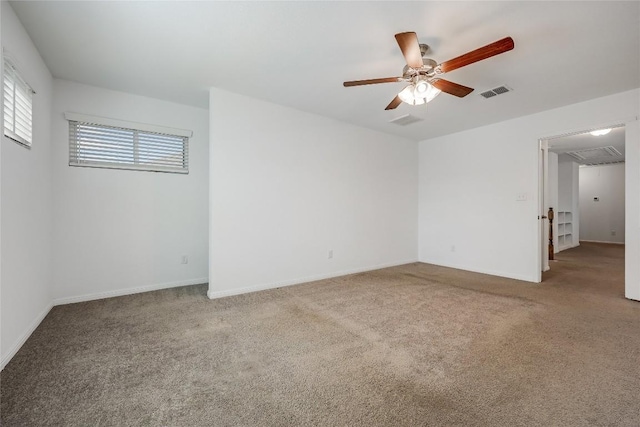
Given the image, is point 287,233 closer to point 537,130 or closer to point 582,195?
point 537,130

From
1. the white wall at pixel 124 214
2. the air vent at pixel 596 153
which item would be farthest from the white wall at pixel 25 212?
the air vent at pixel 596 153

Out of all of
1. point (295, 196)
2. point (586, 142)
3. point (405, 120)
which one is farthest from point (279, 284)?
point (586, 142)

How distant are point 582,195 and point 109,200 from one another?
42.5 ft

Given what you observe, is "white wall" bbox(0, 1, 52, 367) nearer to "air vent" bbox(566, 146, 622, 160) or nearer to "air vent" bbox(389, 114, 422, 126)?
"air vent" bbox(389, 114, 422, 126)

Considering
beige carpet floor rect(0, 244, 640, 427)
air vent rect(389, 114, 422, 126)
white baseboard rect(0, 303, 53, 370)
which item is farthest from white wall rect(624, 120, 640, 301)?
white baseboard rect(0, 303, 53, 370)

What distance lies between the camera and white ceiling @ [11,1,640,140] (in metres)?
1.99

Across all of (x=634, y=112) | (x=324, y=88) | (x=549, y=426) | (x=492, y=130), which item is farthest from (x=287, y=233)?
(x=634, y=112)

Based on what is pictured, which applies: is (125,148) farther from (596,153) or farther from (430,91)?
(596,153)

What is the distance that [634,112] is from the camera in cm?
324

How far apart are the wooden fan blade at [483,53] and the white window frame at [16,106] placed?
328cm

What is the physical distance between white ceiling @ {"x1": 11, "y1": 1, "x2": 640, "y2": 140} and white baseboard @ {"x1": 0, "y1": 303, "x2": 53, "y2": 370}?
2.53 m

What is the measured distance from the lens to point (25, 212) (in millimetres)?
2285

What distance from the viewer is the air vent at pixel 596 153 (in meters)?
6.32

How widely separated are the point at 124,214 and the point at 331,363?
127 inches
